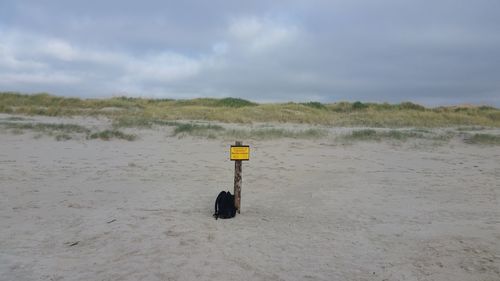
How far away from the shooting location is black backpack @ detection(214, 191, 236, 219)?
6.27 metres

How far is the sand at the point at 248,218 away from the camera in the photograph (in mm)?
4535

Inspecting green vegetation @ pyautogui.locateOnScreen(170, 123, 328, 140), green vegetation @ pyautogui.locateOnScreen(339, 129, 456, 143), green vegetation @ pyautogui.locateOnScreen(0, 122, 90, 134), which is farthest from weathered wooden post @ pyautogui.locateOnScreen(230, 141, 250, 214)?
green vegetation @ pyautogui.locateOnScreen(0, 122, 90, 134)

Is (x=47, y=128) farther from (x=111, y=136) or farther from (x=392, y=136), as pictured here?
(x=392, y=136)

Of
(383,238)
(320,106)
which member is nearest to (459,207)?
(383,238)

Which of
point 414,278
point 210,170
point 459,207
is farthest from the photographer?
point 210,170

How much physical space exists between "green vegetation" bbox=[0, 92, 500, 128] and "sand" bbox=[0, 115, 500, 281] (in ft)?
28.0

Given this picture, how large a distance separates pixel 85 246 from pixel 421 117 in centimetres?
2696

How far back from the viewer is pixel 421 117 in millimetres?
28656

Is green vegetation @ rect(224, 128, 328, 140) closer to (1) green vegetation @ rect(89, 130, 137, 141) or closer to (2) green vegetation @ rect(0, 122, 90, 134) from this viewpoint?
(1) green vegetation @ rect(89, 130, 137, 141)

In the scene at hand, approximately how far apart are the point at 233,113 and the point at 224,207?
20012 mm

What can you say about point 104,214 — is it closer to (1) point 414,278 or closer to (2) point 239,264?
(2) point 239,264

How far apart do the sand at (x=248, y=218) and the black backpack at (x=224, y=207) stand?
124 mm

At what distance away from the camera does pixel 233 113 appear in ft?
85.9

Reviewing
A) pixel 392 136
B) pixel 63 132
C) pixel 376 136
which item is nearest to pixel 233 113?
pixel 376 136
